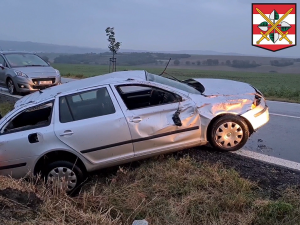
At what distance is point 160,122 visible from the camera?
15.5ft

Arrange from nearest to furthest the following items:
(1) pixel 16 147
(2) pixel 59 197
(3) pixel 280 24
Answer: (2) pixel 59 197
(1) pixel 16 147
(3) pixel 280 24

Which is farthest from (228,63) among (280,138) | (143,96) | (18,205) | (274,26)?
(18,205)

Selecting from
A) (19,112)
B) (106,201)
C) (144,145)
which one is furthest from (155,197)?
(19,112)

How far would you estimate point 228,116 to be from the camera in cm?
502

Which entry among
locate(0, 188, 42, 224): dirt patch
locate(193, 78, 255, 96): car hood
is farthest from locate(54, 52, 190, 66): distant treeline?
locate(0, 188, 42, 224): dirt patch

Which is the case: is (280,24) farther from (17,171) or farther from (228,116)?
(17,171)

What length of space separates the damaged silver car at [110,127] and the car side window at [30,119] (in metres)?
0.02

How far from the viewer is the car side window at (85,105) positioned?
4.65 metres

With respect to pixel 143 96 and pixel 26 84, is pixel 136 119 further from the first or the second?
pixel 26 84

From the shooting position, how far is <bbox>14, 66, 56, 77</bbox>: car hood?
1164 centimetres

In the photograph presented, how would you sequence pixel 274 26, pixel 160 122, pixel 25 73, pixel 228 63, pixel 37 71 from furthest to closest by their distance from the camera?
pixel 228 63 < pixel 274 26 < pixel 37 71 < pixel 25 73 < pixel 160 122

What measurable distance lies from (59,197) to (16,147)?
1.32 m

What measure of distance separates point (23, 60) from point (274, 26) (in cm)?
1097

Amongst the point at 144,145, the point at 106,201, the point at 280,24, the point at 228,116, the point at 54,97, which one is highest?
the point at 280,24
